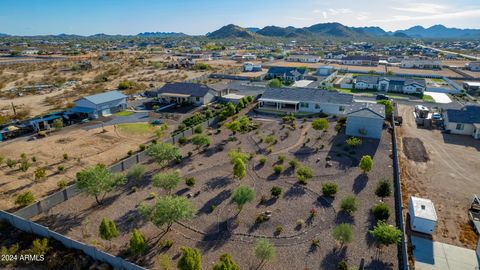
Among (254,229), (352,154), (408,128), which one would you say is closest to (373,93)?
(408,128)

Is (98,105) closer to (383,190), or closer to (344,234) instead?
(344,234)

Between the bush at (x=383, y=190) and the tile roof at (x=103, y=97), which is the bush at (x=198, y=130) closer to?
the tile roof at (x=103, y=97)

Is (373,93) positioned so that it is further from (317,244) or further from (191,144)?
(317,244)

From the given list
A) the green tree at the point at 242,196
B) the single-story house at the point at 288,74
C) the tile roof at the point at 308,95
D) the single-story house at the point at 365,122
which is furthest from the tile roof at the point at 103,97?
the single-story house at the point at 288,74

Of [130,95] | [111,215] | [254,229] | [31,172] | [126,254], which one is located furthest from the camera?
[130,95]

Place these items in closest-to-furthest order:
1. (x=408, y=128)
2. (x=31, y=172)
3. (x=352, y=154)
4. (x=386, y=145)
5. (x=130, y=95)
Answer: (x=31, y=172)
(x=352, y=154)
(x=386, y=145)
(x=408, y=128)
(x=130, y=95)

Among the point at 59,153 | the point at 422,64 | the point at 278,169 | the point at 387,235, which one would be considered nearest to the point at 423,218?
the point at 387,235
